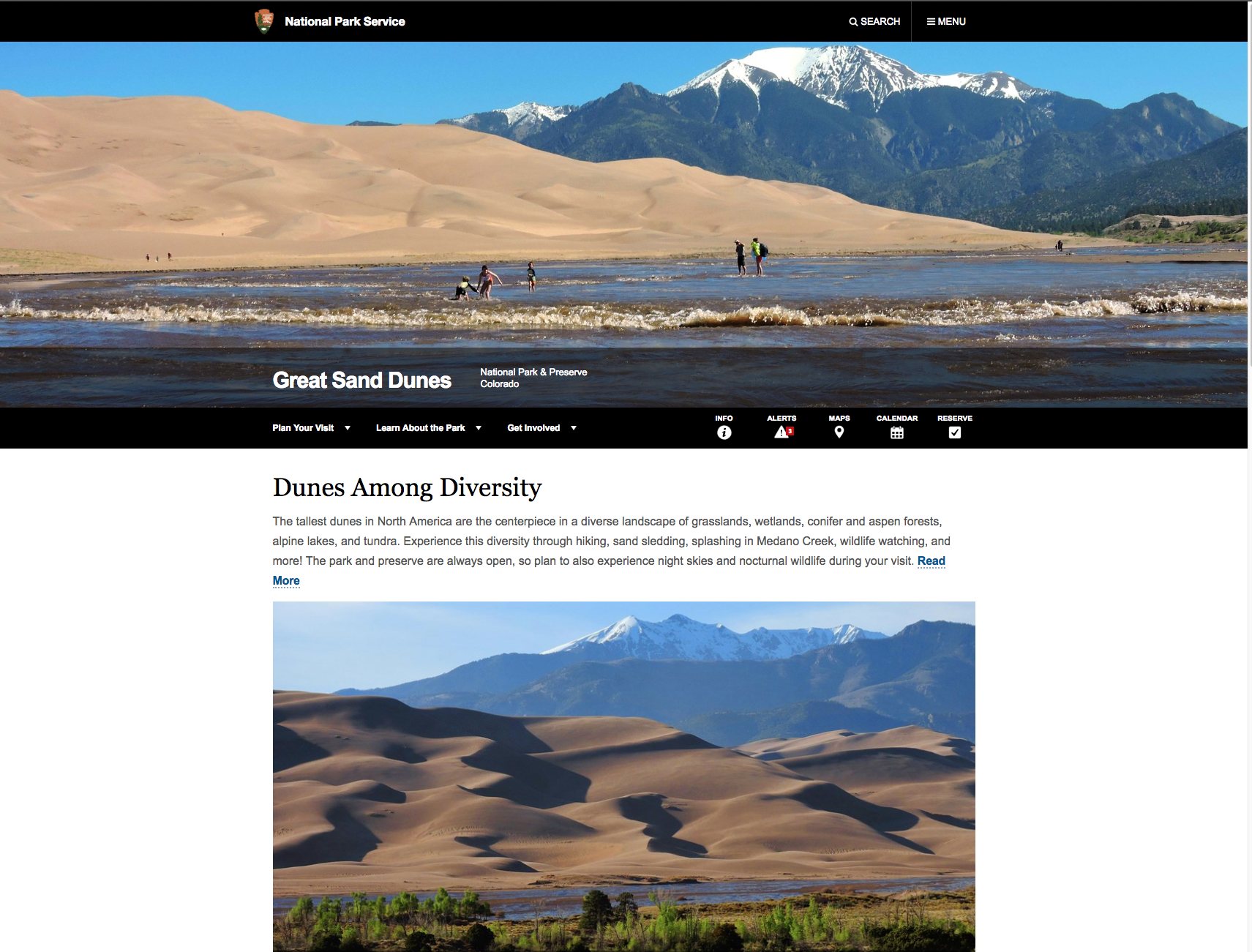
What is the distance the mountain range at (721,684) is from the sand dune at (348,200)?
27.1 meters

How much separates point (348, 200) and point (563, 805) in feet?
278

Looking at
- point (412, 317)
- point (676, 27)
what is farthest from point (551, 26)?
point (412, 317)

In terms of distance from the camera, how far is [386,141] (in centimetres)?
12169

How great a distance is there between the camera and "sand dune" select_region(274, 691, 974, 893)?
13.4 metres

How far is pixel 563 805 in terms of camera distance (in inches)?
740

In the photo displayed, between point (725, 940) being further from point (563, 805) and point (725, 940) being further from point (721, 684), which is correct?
point (721, 684)

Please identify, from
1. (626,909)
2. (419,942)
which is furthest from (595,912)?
(419,942)

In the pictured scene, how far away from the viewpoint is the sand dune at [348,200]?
65375mm

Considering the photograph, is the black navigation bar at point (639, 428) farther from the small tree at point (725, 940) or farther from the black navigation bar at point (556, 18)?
the small tree at point (725, 940)

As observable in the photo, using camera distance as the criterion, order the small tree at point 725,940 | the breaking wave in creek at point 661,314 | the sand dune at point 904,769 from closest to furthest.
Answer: the small tree at point 725,940, the sand dune at point 904,769, the breaking wave in creek at point 661,314

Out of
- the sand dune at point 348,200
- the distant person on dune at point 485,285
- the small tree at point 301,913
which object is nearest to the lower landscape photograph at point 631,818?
the small tree at point 301,913

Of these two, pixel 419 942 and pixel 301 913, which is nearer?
pixel 419 942

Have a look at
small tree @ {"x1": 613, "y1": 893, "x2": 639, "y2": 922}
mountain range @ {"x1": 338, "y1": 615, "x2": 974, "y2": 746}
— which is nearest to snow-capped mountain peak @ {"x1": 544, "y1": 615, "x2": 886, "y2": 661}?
mountain range @ {"x1": 338, "y1": 615, "x2": 974, "y2": 746}

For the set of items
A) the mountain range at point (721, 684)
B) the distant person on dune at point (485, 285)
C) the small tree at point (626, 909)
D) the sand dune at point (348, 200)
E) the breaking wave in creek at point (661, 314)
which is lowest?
the mountain range at point (721, 684)
